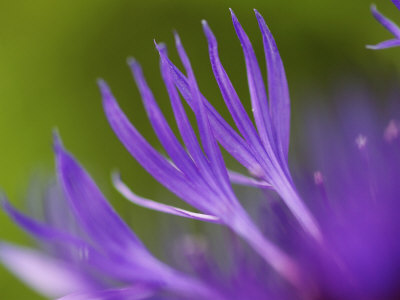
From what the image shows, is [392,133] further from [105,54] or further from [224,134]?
[105,54]

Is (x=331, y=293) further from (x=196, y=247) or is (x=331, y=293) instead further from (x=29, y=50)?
(x=29, y=50)

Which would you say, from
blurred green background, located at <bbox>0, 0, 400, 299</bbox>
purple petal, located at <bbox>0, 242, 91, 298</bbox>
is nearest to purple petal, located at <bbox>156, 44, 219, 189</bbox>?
purple petal, located at <bbox>0, 242, 91, 298</bbox>

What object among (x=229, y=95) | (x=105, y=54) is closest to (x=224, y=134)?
(x=229, y=95)

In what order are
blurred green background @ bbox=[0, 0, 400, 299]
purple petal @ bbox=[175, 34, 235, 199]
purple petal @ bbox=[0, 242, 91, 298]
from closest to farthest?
1. purple petal @ bbox=[175, 34, 235, 199]
2. purple petal @ bbox=[0, 242, 91, 298]
3. blurred green background @ bbox=[0, 0, 400, 299]

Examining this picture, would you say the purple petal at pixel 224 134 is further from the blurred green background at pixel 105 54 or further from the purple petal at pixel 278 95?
the blurred green background at pixel 105 54

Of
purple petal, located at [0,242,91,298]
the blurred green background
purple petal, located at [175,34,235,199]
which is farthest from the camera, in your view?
the blurred green background

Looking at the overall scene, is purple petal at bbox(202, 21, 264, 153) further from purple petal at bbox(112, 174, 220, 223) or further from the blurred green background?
the blurred green background
